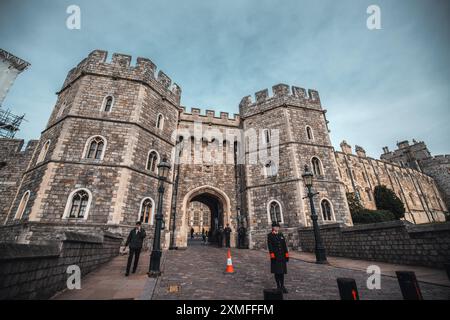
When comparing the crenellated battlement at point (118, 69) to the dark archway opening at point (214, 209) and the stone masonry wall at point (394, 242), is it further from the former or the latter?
the stone masonry wall at point (394, 242)

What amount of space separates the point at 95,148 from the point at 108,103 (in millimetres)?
3137

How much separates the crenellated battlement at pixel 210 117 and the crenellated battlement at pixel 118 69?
243 centimetres

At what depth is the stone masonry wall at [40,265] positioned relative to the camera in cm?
275

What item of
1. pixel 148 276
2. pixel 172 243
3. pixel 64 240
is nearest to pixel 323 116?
pixel 172 243

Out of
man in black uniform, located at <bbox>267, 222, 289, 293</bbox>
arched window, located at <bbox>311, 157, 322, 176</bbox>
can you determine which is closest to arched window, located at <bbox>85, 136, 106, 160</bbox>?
man in black uniform, located at <bbox>267, 222, 289, 293</bbox>

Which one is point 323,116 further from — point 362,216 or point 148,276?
point 148,276

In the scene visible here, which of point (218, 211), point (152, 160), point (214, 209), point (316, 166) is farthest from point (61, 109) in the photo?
point (316, 166)

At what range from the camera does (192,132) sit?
634 inches

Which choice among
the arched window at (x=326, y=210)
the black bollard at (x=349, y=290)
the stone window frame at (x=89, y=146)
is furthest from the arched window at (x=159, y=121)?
the black bollard at (x=349, y=290)

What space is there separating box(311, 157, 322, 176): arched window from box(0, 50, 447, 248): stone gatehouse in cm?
8

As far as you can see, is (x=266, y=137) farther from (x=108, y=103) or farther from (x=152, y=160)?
(x=108, y=103)

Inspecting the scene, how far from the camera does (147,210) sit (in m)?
11.4
